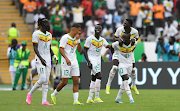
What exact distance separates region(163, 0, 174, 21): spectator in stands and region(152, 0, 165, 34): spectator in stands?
48 centimetres

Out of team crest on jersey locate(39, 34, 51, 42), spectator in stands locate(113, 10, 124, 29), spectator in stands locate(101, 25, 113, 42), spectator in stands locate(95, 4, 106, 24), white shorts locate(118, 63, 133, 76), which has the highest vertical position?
spectator in stands locate(95, 4, 106, 24)

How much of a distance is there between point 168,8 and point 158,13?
0.91 m

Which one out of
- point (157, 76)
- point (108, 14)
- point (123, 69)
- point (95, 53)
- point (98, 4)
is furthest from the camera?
point (98, 4)

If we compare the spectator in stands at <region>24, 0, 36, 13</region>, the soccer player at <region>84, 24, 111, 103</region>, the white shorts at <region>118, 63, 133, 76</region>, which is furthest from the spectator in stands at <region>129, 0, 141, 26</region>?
the white shorts at <region>118, 63, 133, 76</region>

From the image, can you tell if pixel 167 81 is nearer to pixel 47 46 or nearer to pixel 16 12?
pixel 47 46

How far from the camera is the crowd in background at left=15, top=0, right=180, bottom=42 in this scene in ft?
72.5

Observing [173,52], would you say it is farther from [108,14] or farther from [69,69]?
[69,69]

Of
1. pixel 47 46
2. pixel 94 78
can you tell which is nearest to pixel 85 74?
pixel 94 78

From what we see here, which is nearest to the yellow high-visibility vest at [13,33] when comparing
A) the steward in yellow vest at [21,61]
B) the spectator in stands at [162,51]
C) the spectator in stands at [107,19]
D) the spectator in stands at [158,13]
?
the steward in yellow vest at [21,61]

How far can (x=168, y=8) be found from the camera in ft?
76.8

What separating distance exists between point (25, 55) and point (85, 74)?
314 centimetres

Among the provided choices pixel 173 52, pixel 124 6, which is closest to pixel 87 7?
pixel 124 6

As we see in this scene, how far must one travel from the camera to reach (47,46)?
32.9 ft

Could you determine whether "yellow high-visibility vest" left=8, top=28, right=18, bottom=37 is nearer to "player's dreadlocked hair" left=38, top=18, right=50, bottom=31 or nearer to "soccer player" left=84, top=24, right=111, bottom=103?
"soccer player" left=84, top=24, right=111, bottom=103
